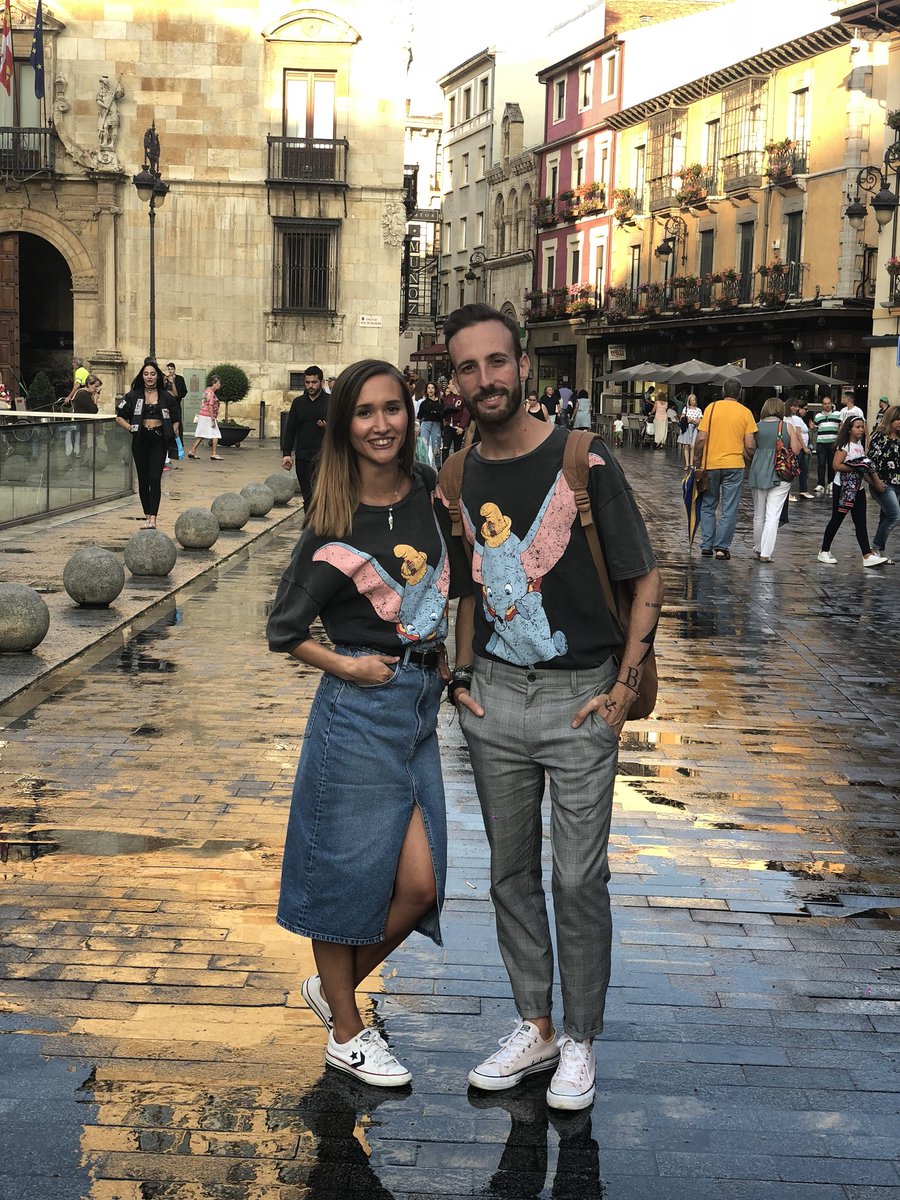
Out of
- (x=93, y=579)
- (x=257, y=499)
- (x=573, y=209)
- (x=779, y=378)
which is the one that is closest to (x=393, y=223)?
(x=779, y=378)

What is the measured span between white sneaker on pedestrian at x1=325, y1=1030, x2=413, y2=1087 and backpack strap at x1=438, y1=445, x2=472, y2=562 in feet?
3.93

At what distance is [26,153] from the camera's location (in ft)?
119

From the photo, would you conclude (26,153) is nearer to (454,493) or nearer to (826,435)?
(826,435)

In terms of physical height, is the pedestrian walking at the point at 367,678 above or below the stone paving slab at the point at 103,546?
above

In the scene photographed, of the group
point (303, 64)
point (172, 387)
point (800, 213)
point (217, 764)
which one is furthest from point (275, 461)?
point (217, 764)

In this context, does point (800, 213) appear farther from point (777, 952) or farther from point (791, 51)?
point (777, 952)

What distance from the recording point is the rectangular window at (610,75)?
185 feet

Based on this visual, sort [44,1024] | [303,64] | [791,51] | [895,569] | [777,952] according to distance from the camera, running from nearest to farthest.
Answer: [44,1024]
[777,952]
[895,569]
[303,64]
[791,51]

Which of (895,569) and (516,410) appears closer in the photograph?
(516,410)

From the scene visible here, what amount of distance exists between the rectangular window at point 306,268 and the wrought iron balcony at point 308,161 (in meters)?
1.07

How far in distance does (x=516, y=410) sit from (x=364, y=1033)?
1551mm

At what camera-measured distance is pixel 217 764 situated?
279 inches

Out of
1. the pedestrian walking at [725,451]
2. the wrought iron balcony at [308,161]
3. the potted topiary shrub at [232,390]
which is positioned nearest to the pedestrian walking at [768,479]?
the pedestrian walking at [725,451]

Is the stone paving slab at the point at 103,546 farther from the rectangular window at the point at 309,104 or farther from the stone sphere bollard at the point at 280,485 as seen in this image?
the rectangular window at the point at 309,104
